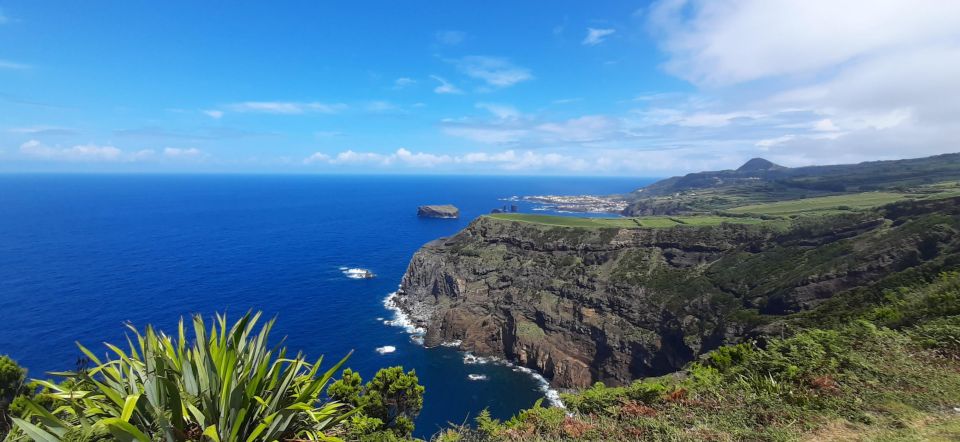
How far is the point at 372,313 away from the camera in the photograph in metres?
Answer: 89.1

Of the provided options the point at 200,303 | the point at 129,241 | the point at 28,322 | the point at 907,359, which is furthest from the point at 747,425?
the point at 129,241

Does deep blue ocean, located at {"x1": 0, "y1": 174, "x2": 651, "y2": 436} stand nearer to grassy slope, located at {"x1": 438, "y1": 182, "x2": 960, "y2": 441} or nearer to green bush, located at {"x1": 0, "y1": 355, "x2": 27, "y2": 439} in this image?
grassy slope, located at {"x1": 438, "y1": 182, "x2": 960, "y2": 441}

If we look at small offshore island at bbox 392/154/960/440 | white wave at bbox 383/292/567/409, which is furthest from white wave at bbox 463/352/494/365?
small offshore island at bbox 392/154/960/440

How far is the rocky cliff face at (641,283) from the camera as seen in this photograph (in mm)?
61219

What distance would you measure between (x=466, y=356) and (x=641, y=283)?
35.7 m

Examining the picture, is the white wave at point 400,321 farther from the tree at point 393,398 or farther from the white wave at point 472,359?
the tree at point 393,398

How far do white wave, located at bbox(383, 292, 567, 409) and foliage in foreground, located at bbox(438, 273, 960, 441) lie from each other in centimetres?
4230

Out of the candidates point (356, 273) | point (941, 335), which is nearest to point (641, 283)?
point (941, 335)

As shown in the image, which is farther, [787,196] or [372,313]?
[787,196]

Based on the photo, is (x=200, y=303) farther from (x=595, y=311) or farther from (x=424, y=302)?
(x=595, y=311)

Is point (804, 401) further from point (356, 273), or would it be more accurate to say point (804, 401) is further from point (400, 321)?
point (356, 273)

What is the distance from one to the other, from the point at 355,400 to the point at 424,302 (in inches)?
2592

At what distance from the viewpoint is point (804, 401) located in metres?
14.2

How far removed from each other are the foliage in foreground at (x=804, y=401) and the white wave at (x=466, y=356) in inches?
1665
